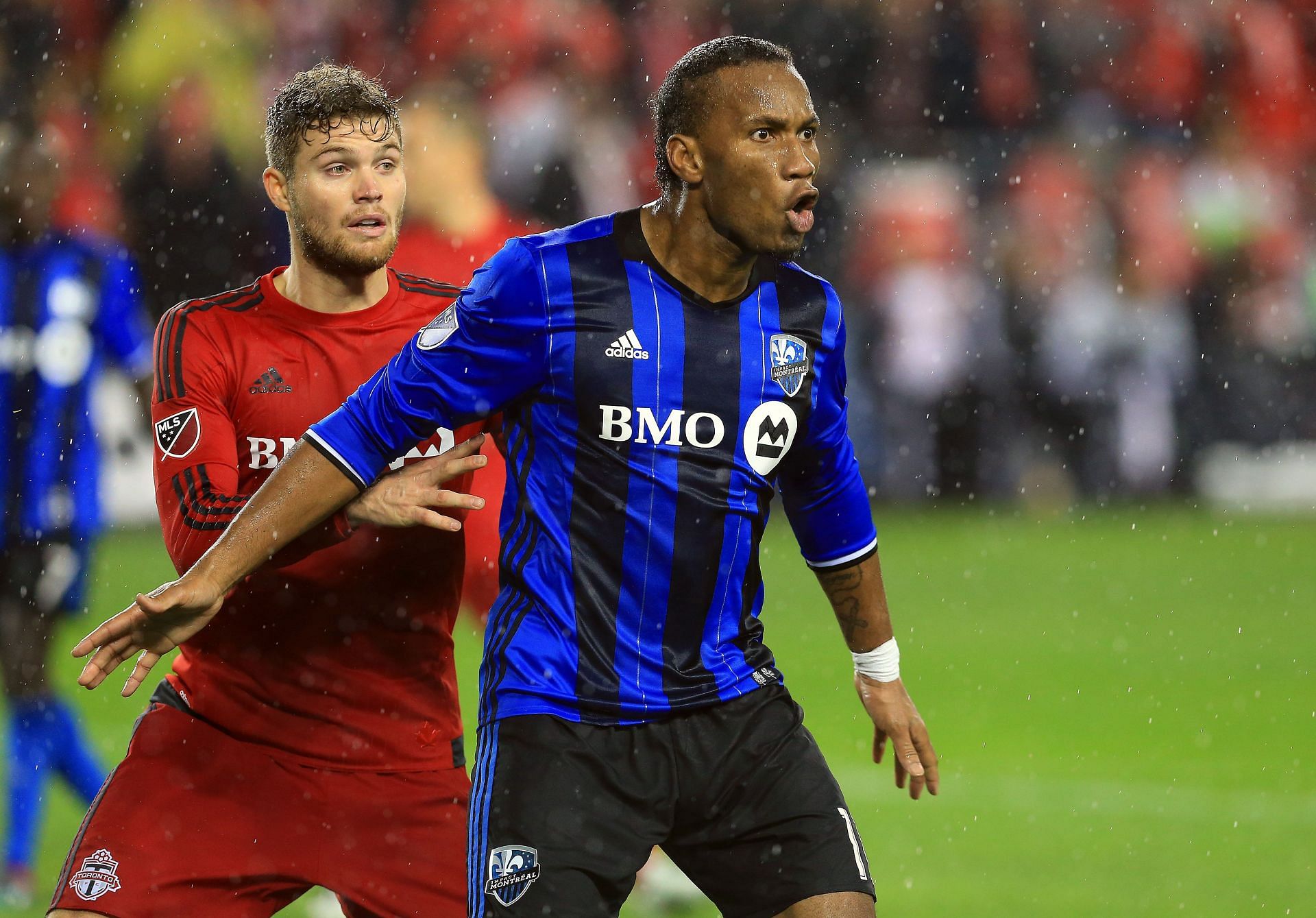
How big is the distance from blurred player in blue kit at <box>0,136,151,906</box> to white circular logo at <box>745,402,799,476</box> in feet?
11.8

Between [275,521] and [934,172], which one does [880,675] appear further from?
[934,172]

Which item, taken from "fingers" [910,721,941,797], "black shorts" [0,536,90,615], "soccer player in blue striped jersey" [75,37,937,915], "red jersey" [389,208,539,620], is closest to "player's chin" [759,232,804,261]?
"soccer player in blue striped jersey" [75,37,937,915]

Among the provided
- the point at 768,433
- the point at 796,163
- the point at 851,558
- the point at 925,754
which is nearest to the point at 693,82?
the point at 796,163

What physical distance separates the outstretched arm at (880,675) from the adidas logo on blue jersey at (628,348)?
0.69m

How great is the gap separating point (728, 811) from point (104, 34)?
13.1 meters

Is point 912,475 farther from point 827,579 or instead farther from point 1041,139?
point 827,579

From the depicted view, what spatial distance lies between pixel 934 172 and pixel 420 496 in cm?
1296

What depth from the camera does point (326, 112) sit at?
3.73m

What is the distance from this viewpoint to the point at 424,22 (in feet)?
49.9

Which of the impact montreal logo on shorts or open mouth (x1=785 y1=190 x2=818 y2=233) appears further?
open mouth (x1=785 y1=190 x2=818 y2=233)

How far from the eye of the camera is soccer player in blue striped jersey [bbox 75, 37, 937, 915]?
10.4 ft

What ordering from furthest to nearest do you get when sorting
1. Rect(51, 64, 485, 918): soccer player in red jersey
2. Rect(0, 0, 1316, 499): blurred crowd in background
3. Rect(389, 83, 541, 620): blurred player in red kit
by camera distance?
Rect(0, 0, 1316, 499): blurred crowd in background → Rect(389, 83, 541, 620): blurred player in red kit → Rect(51, 64, 485, 918): soccer player in red jersey

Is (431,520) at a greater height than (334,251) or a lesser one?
lesser

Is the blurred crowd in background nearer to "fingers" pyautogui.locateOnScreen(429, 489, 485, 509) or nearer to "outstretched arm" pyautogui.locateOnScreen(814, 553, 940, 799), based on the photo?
"outstretched arm" pyautogui.locateOnScreen(814, 553, 940, 799)
